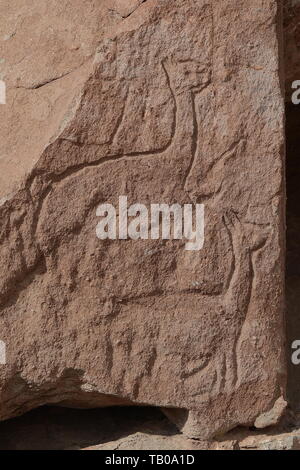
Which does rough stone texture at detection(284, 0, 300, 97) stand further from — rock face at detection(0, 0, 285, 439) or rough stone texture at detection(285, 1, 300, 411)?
rock face at detection(0, 0, 285, 439)

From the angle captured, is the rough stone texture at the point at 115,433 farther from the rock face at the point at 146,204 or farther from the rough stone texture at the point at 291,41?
the rough stone texture at the point at 291,41

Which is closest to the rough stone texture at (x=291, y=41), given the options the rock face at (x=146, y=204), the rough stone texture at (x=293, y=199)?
the rough stone texture at (x=293, y=199)

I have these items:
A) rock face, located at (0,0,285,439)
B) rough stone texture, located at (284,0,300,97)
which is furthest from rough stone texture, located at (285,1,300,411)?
rock face, located at (0,0,285,439)

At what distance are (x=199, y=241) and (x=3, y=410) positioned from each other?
2.42 ft

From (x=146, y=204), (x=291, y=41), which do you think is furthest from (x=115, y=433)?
(x=291, y=41)

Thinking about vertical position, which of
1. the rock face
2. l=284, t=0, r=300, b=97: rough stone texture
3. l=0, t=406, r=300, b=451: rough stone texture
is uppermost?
l=284, t=0, r=300, b=97: rough stone texture

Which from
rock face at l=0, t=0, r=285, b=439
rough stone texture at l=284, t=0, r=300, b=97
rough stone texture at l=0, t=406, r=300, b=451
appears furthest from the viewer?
rough stone texture at l=284, t=0, r=300, b=97

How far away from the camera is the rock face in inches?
97.2

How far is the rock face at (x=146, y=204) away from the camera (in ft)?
8.10

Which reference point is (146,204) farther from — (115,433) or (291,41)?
(291,41)

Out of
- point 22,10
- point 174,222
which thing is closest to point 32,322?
point 174,222

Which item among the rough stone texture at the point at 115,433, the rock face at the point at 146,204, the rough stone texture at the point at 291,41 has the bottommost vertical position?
the rough stone texture at the point at 115,433

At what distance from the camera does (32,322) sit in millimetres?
2473

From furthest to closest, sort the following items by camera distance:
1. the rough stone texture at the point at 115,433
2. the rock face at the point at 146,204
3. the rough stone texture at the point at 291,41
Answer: the rough stone texture at the point at 291,41 → the rough stone texture at the point at 115,433 → the rock face at the point at 146,204
